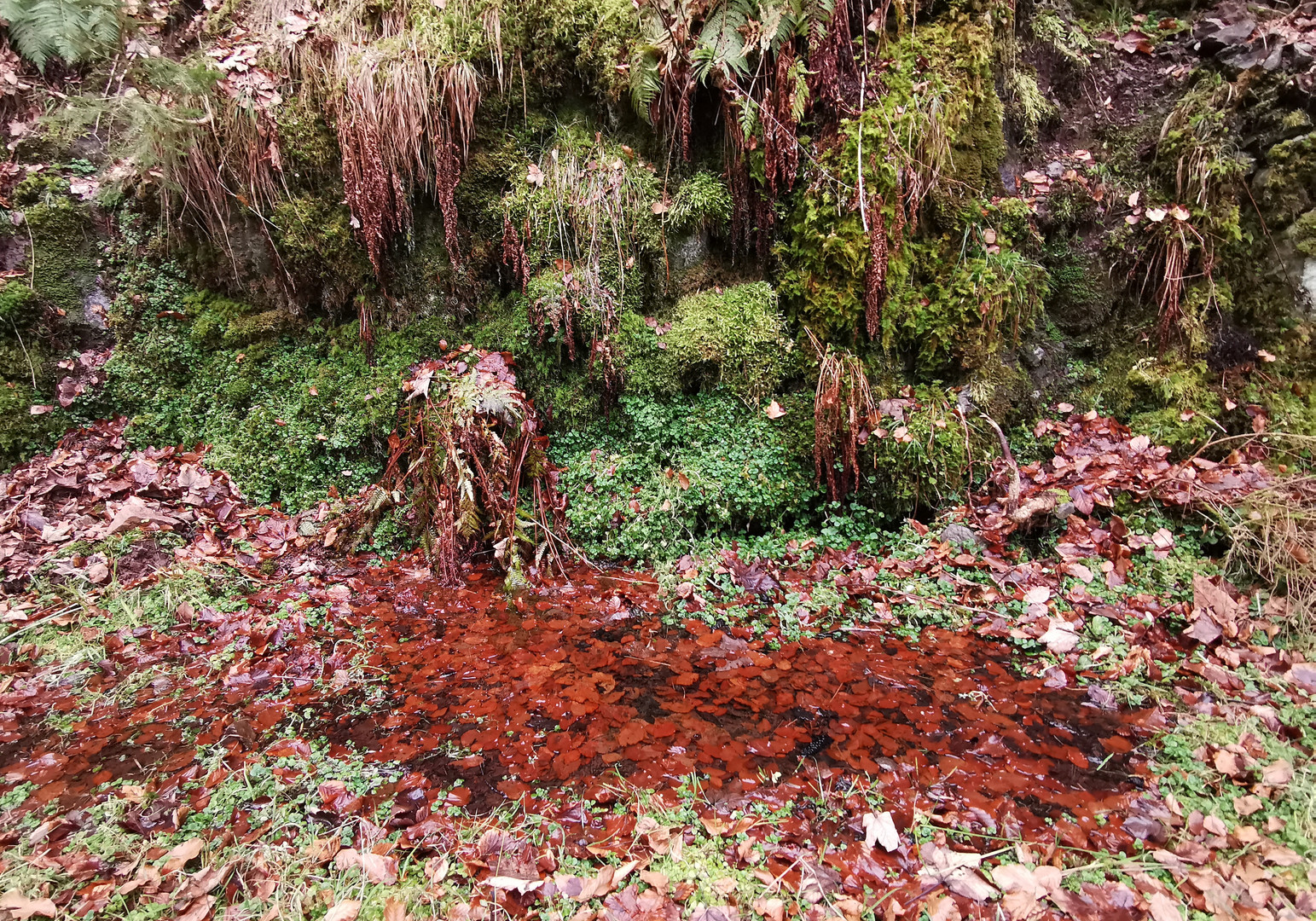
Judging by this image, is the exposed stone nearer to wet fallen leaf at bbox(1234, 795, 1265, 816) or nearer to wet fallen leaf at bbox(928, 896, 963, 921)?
wet fallen leaf at bbox(1234, 795, 1265, 816)

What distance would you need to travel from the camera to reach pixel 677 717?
122 inches

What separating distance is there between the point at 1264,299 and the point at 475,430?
576 cm

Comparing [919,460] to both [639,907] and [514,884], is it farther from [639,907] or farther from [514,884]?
[514,884]

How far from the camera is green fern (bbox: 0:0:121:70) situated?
16.4ft

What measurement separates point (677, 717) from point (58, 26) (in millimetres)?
7264

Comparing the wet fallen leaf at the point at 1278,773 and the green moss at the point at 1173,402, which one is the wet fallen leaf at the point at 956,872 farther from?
the green moss at the point at 1173,402

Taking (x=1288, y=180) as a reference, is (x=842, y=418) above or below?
below

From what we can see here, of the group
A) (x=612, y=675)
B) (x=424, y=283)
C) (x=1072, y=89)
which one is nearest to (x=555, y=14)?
(x=424, y=283)

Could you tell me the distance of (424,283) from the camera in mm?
5082

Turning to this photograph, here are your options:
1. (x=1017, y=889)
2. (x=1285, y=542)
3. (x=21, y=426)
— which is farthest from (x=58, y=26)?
(x=1285, y=542)

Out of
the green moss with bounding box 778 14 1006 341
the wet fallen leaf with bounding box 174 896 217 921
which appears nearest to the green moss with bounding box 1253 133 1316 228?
the green moss with bounding box 778 14 1006 341

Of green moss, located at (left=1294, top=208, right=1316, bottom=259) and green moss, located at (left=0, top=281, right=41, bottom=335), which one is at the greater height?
green moss, located at (left=1294, top=208, right=1316, bottom=259)

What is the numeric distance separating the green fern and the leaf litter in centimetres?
345

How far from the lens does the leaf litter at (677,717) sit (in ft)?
7.25
